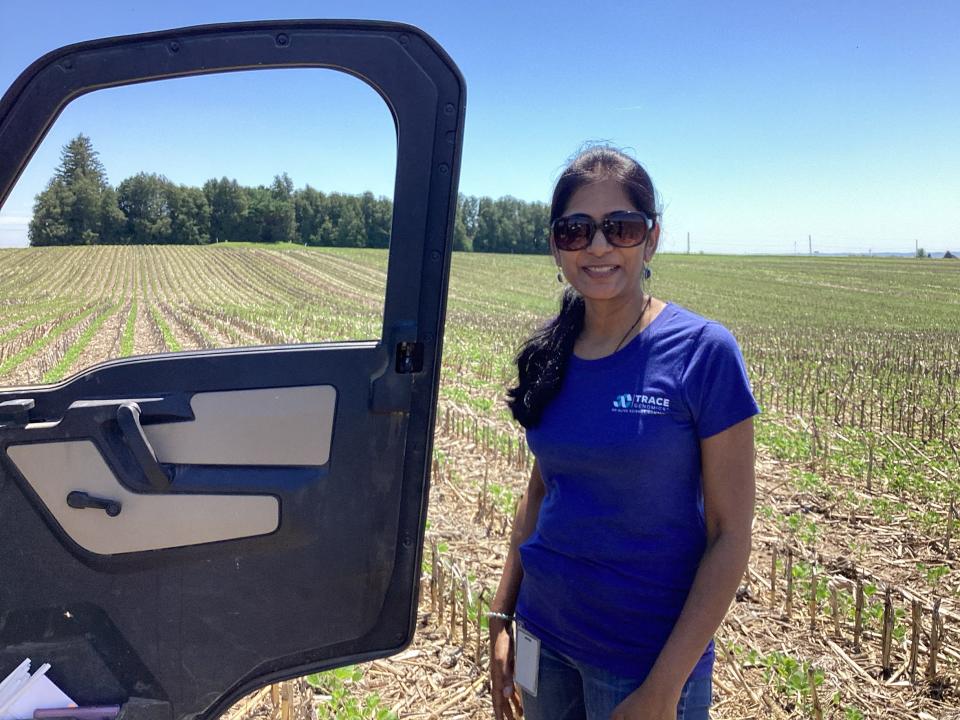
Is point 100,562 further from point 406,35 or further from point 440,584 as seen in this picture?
point 440,584

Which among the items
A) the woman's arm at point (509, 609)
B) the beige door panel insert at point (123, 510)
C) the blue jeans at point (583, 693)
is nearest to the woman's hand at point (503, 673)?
the woman's arm at point (509, 609)

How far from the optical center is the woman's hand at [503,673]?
1.98 meters

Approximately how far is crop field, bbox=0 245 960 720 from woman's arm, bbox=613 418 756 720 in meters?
0.73

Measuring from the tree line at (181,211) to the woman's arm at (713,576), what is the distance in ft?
2.54

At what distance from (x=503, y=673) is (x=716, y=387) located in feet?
3.29

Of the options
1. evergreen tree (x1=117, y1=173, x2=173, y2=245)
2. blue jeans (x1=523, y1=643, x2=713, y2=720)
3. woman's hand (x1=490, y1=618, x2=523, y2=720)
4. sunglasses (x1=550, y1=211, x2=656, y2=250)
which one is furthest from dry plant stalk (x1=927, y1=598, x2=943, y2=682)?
evergreen tree (x1=117, y1=173, x2=173, y2=245)

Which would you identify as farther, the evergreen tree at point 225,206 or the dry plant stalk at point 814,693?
the dry plant stalk at point 814,693

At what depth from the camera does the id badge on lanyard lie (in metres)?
1.81

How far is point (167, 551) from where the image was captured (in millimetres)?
1501

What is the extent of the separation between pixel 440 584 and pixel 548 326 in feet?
8.10

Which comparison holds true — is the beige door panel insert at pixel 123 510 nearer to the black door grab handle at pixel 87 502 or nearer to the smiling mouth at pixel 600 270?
the black door grab handle at pixel 87 502

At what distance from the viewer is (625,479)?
1.60 meters

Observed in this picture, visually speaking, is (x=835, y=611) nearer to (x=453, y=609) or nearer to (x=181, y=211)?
(x=453, y=609)

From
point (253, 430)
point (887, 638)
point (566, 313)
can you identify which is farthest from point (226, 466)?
point (887, 638)
